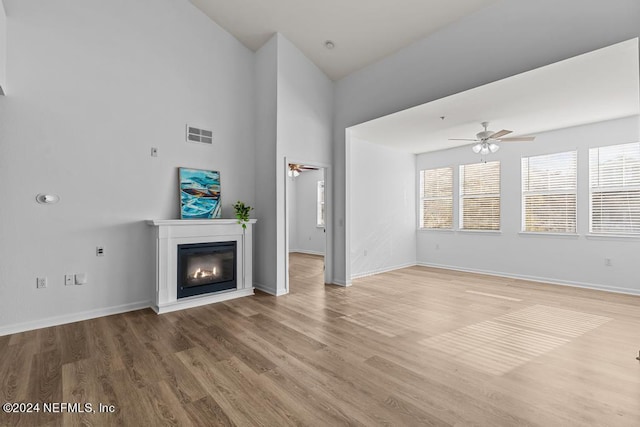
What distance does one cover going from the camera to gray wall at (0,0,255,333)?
3.42 metres

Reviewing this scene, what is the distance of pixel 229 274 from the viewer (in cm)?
468

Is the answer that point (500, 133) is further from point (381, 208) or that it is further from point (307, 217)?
point (307, 217)

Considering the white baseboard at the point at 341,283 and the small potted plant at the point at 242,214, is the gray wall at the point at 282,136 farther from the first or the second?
the white baseboard at the point at 341,283

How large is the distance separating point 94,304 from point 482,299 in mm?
5360

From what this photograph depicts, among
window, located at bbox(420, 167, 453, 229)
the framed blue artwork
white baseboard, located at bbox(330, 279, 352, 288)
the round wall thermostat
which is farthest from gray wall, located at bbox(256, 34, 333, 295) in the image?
window, located at bbox(420, 167, 453, 229)

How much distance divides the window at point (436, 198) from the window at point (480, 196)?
290mm

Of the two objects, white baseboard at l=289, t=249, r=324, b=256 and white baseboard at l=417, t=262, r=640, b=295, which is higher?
white baseboard at l=417, t=262, r=640, b=295

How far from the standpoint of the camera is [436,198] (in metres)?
7.49

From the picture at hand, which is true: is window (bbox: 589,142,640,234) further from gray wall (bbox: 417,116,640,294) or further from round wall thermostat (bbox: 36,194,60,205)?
round wall thermostat (bbox: 36,194,60,205)

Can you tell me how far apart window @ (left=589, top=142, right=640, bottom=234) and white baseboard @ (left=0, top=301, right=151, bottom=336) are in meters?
7.42

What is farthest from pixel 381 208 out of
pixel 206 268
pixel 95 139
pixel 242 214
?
pixel 95 139

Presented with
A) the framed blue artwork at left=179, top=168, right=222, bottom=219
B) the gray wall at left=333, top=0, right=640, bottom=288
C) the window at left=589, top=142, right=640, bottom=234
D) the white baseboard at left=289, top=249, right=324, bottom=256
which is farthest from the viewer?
the white baseboard at left=289, top=249, right=324, bottom=256

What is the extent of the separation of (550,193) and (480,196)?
126 centimetres

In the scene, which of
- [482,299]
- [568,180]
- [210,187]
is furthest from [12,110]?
[568,180]
